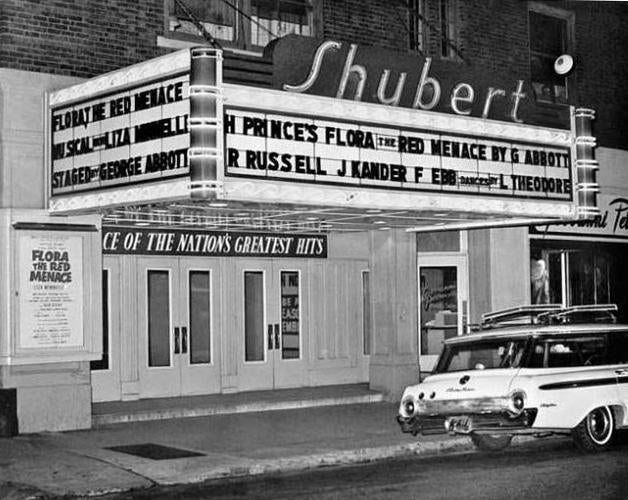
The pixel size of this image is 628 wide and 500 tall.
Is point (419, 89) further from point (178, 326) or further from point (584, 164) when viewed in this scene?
point (178, 326)

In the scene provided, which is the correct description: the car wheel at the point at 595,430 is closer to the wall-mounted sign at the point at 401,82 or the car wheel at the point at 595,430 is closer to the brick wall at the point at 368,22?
the wall-mounted sign at the point at 401,82

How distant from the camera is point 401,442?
1471 cm

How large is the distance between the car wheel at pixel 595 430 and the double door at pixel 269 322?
739cm

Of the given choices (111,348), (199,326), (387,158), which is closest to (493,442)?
(387,158)

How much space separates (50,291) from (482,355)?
19.8 ft

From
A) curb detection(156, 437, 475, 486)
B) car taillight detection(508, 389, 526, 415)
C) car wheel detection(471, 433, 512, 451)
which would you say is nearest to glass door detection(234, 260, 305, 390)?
curb detection(156, 437, 475, 486)

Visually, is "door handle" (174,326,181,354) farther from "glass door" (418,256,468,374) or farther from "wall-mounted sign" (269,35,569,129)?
"wall-mounted sign" (269,35,569,129)

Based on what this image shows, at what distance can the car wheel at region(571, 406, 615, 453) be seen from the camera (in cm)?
1366

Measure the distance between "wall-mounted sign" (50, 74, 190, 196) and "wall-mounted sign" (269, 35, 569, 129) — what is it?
4.95ft

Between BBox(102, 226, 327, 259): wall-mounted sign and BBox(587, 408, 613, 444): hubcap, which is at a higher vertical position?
BBox(102, 226, 327, 259): wall-mounted sign

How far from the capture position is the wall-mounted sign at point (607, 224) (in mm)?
23016

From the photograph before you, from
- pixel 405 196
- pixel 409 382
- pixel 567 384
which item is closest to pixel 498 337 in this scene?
pixel 567 384

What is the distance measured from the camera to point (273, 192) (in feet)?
46.9

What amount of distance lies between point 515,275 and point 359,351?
3.32 meters
